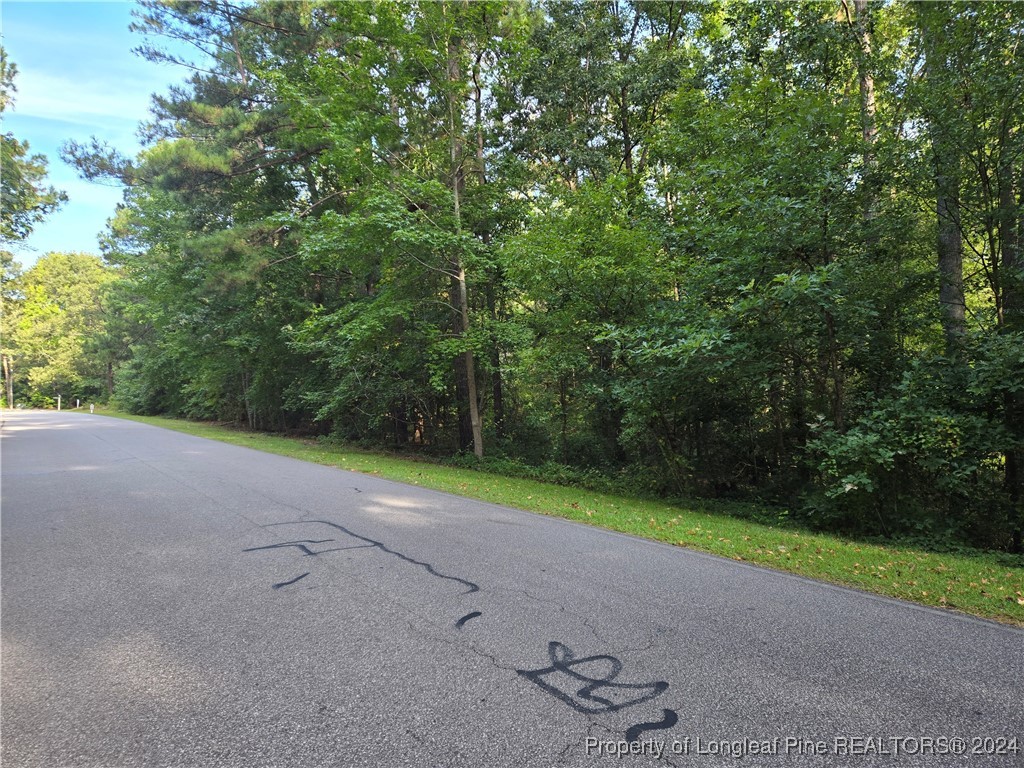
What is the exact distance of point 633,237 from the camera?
10.3 m

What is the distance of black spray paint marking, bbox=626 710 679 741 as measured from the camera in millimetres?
2355

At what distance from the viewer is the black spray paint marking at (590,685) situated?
258 cm

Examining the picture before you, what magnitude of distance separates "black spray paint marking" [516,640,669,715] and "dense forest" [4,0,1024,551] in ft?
18.3

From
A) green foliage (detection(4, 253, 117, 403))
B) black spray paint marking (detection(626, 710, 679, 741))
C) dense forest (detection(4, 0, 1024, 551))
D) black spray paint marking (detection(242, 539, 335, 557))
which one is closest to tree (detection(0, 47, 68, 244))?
dense forest (detection(4, 0, 1024, 551))

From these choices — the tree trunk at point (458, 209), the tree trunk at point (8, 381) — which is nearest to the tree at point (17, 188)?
the tree trunk at point (458, 209)

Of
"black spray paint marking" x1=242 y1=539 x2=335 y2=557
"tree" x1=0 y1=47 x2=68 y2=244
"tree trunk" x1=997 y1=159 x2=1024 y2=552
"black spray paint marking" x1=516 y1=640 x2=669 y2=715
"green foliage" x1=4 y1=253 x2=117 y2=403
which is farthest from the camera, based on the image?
"green foliage" x1=4 y1=253 x2=117 y2=403

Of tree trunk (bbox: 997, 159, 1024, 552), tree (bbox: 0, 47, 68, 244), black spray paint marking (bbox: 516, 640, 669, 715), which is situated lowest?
black spray paint marking (bbox: 516, 640, 669, 715)

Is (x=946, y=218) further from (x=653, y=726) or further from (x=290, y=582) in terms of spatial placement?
(x=290, y=582)

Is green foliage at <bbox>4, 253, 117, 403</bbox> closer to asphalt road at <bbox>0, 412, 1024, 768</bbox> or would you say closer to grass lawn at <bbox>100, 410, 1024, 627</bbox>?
grass lawn at <bbox>100, 410, 1024, 627</bbox>

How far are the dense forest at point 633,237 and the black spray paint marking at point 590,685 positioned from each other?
18.3ft

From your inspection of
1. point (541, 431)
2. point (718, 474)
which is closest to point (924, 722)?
point (718, 474)

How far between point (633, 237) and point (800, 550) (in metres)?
6.70

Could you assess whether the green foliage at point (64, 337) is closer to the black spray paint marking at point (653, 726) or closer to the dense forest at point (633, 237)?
the dense forest at point (633, 237)

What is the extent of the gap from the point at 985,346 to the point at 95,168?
26132mm
